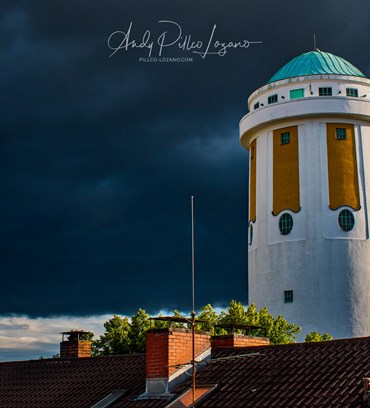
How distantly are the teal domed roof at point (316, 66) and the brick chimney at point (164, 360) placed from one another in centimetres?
3853

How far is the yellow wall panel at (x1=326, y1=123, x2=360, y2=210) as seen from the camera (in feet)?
189

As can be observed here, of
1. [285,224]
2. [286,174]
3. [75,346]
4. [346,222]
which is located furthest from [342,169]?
[75,346]

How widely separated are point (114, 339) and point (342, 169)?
20.1 metres

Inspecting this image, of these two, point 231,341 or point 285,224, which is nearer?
point 231,341

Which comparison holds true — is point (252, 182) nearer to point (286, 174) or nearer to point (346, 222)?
point (286, 174)

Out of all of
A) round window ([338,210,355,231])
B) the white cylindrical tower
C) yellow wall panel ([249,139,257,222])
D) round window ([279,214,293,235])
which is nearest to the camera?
the white cylindrical tower

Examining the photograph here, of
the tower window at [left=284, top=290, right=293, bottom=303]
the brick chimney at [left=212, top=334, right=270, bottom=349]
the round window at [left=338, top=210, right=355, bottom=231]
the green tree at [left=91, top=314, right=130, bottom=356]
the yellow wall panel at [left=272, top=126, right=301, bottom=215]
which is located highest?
the yellow wall panel at [left=272, top=126, right=301, bottom=215]

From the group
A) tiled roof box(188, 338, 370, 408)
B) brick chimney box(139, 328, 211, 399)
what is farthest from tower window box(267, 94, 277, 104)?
brick chimney box(139, 328, 211, 399)

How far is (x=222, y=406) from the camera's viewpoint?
70.3ft

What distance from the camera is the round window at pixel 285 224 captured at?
189 ft

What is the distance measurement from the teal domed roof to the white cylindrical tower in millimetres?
139

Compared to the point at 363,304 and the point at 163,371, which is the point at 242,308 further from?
the point at 163,371

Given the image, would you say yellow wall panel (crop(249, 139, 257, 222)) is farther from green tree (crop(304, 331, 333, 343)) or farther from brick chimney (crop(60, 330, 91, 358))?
brick chimney (crop(60, 330, 91, 358))

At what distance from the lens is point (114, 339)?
157 ft
